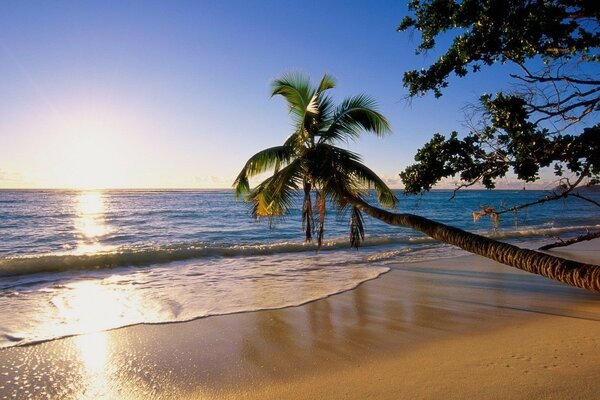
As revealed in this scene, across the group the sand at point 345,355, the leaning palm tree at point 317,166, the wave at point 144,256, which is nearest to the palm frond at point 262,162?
the leaning palm tree at point 317,166

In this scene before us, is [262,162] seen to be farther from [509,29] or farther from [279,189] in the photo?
[509,29]

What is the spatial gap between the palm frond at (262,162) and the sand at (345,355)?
11.5 ft

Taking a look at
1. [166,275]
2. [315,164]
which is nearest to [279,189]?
[315,164]

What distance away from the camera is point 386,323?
22.4 feet

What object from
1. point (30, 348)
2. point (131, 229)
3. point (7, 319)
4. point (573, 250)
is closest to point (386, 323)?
point (30, 348)

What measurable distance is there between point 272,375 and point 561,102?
15.0 feet

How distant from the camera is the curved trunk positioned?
3.33 m

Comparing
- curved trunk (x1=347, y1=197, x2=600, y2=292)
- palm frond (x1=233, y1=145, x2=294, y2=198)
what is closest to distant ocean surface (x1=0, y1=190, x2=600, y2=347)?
curved trunk (x1=347, y1=197, x2=600, y2=292)

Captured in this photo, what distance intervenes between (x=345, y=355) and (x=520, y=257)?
2.57 m

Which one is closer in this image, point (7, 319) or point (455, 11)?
point (455, 11)

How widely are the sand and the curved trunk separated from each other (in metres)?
1.30

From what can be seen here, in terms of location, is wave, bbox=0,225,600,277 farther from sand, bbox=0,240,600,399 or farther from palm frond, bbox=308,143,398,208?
sand, bbox=0,240,600,399

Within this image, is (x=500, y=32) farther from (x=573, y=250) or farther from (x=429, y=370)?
(x=573, y=250)

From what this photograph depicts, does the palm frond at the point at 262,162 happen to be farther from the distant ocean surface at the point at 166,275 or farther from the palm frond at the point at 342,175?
the distant ocean surface at the point at 166,275
